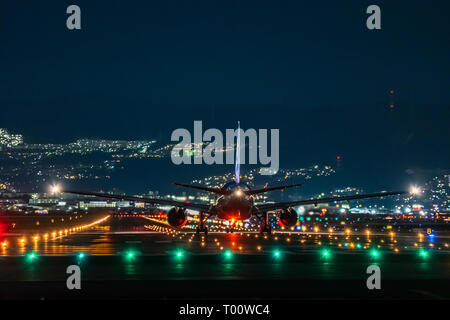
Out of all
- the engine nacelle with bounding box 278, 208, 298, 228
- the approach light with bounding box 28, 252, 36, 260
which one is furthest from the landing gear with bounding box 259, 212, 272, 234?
the approach light with bounding box 28, 252, 36, 260

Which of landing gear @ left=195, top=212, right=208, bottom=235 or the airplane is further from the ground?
the airplane

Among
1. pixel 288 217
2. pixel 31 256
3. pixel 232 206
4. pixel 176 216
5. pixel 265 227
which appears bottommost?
pixel 31 256

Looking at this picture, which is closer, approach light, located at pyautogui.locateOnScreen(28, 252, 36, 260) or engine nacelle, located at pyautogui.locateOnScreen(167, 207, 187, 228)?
approach light, located at pyautogui.locateOnScreen(28, 252, 36, 260)

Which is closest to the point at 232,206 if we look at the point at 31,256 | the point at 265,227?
the point at 265,227

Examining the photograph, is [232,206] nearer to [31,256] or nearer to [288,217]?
[288,217]

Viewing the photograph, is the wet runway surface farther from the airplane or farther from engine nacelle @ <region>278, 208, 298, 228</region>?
engine nacelle @ <region>278, 208, 298, 228</region>

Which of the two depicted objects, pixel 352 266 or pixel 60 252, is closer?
pixel 352 266

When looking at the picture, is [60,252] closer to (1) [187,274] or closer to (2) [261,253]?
(2) [261,253]

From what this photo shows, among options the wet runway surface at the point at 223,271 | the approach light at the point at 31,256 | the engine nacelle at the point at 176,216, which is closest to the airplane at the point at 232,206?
the engine nacelle at the point at 176,216
